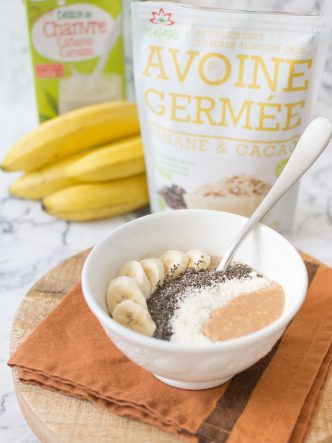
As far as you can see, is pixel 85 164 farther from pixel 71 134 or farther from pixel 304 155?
pixel 304 155

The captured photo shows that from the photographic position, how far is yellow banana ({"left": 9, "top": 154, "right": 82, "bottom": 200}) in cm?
122

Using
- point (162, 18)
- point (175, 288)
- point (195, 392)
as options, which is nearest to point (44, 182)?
point (162, 18)

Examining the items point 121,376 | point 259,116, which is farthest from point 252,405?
point 259,116

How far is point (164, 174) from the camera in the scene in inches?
45.4

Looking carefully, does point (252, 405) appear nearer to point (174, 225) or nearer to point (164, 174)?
point (174, 225)

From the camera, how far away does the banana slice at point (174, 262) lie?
0.84m

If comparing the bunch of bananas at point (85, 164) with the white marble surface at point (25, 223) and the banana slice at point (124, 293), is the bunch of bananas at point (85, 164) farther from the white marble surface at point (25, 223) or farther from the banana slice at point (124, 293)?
the banana slice at point (124, 293)

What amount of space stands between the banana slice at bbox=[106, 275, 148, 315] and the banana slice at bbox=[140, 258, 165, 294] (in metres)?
0.05

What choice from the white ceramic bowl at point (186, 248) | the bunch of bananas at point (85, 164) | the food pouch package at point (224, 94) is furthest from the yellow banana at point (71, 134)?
the white ceramic bowl at point (186, 248)

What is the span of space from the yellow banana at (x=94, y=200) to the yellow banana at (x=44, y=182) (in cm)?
2

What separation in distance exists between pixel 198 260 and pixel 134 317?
173 mm

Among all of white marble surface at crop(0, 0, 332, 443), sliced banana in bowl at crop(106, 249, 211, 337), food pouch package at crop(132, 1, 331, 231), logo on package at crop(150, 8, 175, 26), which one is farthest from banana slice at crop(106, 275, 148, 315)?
logo on package at crop(150, 8, 175, 26)

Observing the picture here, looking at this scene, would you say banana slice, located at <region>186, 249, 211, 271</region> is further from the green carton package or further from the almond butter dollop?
the green carton package

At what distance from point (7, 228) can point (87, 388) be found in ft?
1.86
